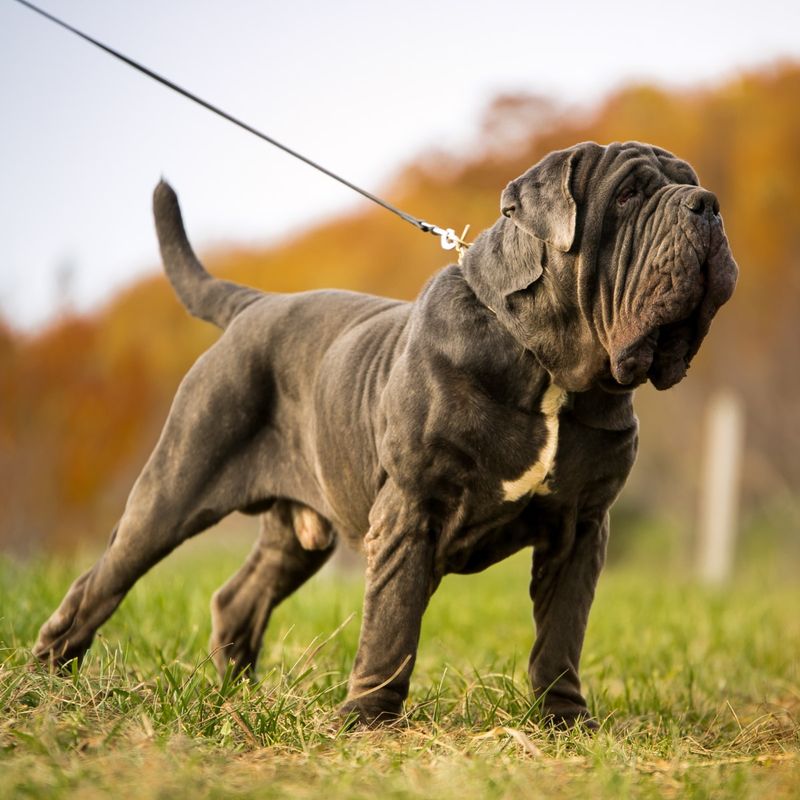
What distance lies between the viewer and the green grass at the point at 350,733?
2607mm

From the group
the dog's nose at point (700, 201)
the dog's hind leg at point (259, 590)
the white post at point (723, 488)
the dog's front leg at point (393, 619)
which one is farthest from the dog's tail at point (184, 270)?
the white post at point (723, 488)

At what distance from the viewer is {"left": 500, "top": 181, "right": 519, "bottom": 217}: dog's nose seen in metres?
3.27

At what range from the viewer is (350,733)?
3266 mm

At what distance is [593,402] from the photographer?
340 centimetres

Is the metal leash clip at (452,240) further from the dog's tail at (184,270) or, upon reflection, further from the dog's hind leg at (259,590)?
the dog's hind leg at (259,590)

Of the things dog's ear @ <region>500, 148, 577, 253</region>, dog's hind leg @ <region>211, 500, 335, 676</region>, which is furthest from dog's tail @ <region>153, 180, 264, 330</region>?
dog's ear @ <region>500, 148, 577, 253</region>

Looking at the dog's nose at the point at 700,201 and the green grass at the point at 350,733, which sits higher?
the dog's nose at the point at 700,201

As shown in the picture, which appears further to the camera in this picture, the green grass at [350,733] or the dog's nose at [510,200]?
the dog's nose at [510,200]

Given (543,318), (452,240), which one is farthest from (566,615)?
(452,240)

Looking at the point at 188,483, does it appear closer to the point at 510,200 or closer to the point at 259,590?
the point at 259,590

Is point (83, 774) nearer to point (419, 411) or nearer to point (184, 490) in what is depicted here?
point (419, 411)

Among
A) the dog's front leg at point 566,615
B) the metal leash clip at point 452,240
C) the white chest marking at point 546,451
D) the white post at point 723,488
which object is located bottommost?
the white post at point 723,488

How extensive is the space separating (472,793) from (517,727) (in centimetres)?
91

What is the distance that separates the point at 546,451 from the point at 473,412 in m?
0.25
